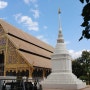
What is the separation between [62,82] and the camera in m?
21.2

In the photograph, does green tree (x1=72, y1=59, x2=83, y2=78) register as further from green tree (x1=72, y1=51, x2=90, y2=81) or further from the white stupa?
the white stupa

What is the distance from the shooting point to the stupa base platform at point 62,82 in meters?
20.5

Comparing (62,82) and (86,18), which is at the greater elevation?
(86,18)

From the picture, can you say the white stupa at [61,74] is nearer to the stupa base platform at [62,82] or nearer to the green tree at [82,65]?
the stupa base platform at [62,82]

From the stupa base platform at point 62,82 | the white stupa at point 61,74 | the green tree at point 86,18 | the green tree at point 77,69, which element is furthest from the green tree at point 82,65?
the green tree at point 86,18

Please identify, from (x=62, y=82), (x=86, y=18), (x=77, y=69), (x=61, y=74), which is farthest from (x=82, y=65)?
(x=86, y=18)

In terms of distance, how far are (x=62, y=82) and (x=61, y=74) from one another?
49.2 inches

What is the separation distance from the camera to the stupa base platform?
20.5 metres

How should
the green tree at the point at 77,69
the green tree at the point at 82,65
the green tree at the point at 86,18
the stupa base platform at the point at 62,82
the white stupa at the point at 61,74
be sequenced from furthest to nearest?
the green tree at the point at 77,69 < the green tree at the point at 82,65 < the white stupa at the point at 61,74 < the stupa base platform at the point at 62,82 < the green tree at the point at 86,18

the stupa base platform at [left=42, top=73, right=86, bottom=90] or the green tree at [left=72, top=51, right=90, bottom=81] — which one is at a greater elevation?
the green tree at [left=72, top=51, right=90, bottom=81]

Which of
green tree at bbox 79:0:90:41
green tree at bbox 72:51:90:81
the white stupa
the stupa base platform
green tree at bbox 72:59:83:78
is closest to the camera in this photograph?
green tree at bbox 79:0:90:41

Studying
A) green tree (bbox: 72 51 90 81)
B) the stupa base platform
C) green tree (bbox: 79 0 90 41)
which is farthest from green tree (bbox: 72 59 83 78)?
green tree (bbox: 79 0 90 41)

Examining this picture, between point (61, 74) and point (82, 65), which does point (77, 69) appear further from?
point (61, 74)

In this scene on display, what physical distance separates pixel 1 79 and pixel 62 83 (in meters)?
15.7
